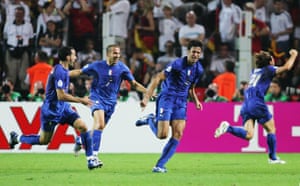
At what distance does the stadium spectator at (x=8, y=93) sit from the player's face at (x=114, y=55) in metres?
5.81

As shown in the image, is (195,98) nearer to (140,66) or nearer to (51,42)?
(140,66)

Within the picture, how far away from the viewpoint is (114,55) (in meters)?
15.2

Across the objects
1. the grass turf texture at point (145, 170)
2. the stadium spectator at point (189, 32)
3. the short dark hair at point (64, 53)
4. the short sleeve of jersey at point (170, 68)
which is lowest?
the grass turf texture at point (145, 170)

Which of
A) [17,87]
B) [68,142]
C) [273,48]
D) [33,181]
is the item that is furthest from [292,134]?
[33,181]

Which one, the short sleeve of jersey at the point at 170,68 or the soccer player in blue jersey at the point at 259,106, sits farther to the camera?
the soccer player in blue jersey at the point at 259,106

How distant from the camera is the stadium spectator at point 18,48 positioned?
21.9 meters

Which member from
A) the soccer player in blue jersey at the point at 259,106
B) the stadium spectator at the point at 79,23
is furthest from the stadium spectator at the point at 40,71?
the soccer player in blue jersey at the point at 259,106

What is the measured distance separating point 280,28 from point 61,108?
31.5 feet

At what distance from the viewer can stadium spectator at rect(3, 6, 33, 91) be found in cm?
2192

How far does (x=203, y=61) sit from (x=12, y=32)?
16.4 ft

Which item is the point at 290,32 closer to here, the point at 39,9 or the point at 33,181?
the point at 39,9

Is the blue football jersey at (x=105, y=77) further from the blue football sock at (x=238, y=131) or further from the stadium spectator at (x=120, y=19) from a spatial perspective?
the stadium spectator at (x=120, y=19)

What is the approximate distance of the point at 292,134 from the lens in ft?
65.8

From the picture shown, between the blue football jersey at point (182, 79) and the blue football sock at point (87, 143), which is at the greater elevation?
the blue football jersey at point (182, 79)
